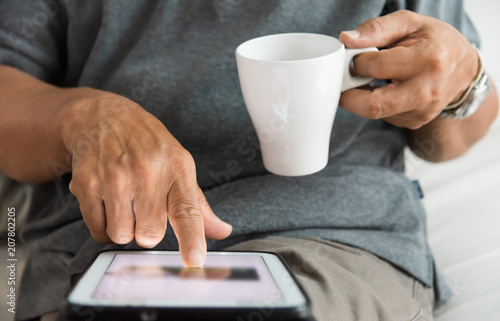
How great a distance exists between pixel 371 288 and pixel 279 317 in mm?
234

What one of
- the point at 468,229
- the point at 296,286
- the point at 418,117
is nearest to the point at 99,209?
the point at 296,286

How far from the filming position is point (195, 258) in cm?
45

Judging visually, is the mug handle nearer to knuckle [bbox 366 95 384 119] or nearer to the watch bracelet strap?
knuckle [bbox 366 95 384 119]

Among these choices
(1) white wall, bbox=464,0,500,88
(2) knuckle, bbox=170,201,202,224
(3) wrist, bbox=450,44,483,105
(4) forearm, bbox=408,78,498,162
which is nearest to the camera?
(2) knuckle, bbox=170,201,202,224

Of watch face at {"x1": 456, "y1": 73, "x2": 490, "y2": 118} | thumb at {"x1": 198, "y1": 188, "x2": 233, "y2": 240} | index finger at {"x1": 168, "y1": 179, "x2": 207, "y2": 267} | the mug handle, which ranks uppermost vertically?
the mug handle

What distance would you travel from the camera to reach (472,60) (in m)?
0.63

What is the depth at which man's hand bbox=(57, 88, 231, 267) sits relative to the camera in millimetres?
482

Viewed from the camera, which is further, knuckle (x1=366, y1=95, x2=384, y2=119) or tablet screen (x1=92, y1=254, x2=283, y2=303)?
knuckle (x1=366, y1=95, x2=384, y2=119)

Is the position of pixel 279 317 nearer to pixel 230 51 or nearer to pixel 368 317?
pixel 368 317

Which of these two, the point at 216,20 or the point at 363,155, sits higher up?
the point at 216,20

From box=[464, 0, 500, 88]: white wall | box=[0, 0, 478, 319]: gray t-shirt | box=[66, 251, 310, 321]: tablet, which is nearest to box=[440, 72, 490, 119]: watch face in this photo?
box=[0, 0, 478, 319]: gray t-shirt

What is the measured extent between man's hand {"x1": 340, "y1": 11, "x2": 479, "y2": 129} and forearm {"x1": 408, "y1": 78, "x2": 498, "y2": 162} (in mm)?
167

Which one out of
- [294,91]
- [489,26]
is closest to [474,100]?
[294,91]

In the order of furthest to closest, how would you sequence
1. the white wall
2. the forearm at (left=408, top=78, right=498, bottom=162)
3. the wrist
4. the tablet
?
1. the white wall
2. the forearm at (left=408, top=78, right=498, bottom=162)
3. the wrist
4. the tablet
